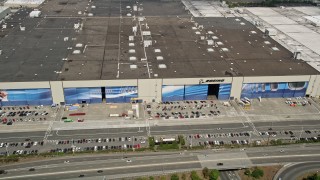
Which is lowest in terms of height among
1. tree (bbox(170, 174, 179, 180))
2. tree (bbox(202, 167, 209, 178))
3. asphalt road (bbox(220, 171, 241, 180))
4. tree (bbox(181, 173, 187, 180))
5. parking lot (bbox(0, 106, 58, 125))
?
asphalt road (bbox(220, 171, 241, 180))

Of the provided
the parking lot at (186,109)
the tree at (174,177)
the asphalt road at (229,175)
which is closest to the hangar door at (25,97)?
the parking lot at (186,109)

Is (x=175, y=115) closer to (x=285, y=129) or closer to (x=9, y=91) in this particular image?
(x=285, y=129)

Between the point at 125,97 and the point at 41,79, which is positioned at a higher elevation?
the point at 41,79

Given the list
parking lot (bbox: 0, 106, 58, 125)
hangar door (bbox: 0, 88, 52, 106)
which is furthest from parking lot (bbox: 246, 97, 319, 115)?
hangar door (bbox: 0, 88, 52, 106)

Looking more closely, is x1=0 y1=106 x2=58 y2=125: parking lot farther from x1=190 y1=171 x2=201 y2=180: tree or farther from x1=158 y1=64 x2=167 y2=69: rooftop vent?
x1=190 y1=171 x2=201 y2=180: tree

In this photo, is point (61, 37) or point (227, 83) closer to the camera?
point (227, 83)

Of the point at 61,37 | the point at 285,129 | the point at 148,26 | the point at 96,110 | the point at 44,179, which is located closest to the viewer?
the point at 44,179

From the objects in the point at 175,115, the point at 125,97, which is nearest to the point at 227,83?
the point at 175,115

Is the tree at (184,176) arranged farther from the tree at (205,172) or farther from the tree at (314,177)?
the tree at (314,177)
